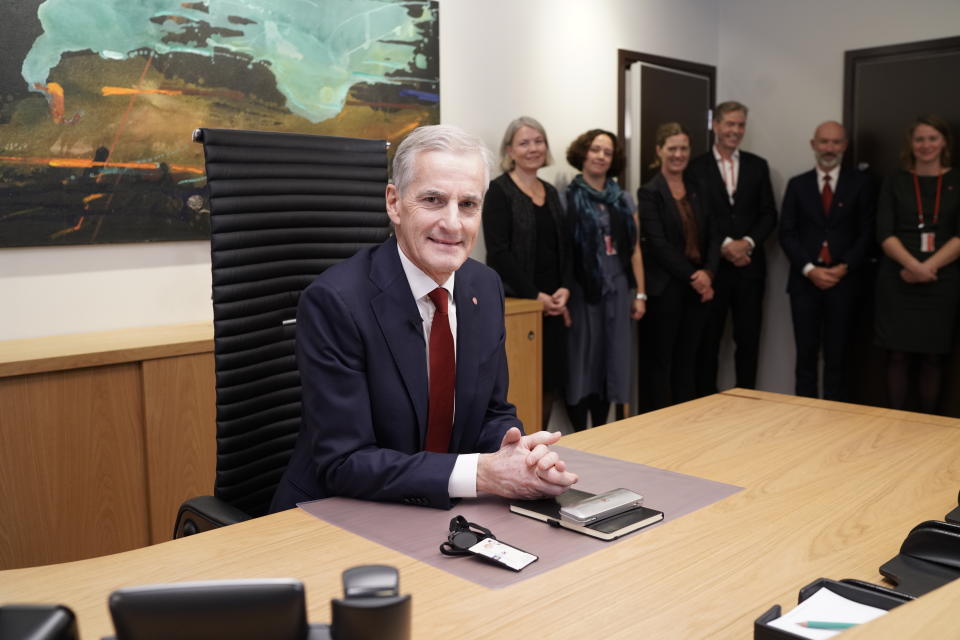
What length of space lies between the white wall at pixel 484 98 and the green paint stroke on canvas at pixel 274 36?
0.40 m

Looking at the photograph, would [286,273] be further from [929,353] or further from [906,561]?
[929,353]

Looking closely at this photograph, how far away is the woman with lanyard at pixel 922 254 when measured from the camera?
14.9 ft

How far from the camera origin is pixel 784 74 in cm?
564

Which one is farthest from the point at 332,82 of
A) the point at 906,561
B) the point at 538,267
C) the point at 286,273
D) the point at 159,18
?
the point at 906,561

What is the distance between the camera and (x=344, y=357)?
5.17 feet

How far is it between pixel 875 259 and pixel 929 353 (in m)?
0.71

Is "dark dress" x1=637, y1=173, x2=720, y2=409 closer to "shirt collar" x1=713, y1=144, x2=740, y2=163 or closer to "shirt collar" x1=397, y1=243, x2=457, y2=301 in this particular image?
"shirt collar" x1=713, y1=144, x2=740, y2=163

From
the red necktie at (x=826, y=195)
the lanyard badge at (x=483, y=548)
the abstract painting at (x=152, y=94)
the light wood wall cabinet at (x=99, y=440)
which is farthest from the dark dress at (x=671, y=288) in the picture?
the lanyard badge at (x=483, y=548)

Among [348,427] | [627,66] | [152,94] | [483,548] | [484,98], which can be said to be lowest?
[483,548]

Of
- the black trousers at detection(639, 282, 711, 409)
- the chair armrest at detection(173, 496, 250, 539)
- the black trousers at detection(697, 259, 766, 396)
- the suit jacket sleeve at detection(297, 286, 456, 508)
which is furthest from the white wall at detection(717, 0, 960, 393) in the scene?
the chair armrest at detection(173, 496, 250, 539)

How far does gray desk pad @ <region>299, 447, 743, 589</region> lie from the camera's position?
122 centimetres

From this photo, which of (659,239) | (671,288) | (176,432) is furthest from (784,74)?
(176,432)

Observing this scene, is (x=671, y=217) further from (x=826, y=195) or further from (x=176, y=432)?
(x=176, y=432)

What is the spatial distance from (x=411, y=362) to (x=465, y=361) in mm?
134
